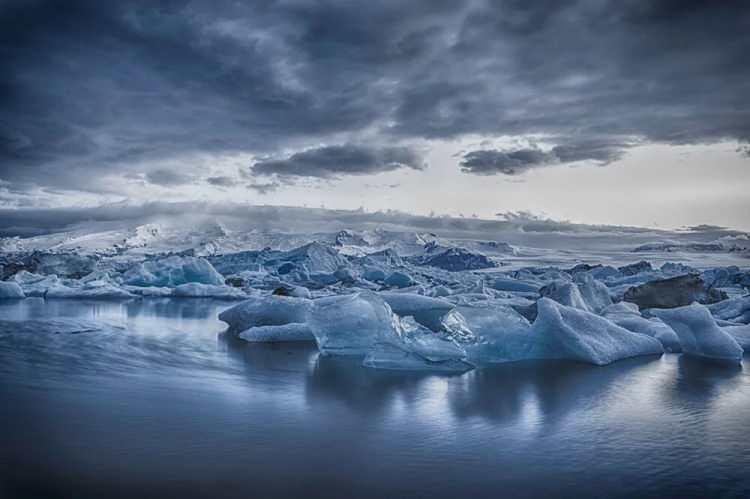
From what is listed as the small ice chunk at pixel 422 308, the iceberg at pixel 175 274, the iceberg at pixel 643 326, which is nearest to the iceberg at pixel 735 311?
the iceberg at pixel 643 326

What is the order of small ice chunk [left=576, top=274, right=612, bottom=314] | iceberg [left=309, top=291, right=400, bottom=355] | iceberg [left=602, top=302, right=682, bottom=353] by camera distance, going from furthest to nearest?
small ice chunk [left=576, top=274, right=612, bottom=314], iceberg [left=602, top=302, right=682, bottom=353], iceberg [left=309, top=291, right=400, bottom=355]

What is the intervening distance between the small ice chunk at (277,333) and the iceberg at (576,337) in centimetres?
339

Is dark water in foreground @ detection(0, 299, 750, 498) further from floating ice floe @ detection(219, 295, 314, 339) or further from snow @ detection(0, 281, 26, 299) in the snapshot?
snow @ detection(0, 281, 26, 299)

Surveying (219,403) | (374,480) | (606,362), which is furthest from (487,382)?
(374,480)

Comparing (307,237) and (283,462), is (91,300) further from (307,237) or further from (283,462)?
(307,237)

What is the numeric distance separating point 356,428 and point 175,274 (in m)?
20.0

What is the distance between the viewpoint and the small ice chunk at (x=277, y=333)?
8.59 m

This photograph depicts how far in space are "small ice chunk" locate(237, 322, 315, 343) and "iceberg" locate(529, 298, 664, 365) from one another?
3.39 meters

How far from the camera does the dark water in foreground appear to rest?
2.90 meters

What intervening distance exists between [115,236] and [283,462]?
6072 inches

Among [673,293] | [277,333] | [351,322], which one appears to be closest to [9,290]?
[277,333]

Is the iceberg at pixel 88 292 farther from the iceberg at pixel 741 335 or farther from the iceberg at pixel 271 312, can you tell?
the iceberg at pixel 741 335

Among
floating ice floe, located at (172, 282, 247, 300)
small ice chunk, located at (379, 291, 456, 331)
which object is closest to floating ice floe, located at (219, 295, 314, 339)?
small ice chunk, located at (379, 291, 456, 331)

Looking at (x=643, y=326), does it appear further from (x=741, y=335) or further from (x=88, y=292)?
(x=88, y=292)
